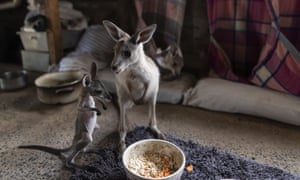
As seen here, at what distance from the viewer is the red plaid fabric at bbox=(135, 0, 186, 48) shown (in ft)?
7.25

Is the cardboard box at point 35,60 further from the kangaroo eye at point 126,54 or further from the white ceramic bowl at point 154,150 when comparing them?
the white ceramic bowl at point 154,150

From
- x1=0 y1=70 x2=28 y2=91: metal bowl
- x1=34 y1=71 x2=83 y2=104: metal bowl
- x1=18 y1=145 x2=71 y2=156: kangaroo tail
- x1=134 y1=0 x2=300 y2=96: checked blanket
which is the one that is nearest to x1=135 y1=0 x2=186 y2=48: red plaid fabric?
x1=134 y1=0 x2=300 y2=96: checked blanket

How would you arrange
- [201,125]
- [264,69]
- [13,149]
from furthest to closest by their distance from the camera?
[264,69], [201,125], [13,149]

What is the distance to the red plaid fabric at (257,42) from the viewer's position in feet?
5.91

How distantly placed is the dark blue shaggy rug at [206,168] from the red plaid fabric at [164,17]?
41.2 inches

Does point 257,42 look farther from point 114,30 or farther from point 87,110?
point 87,110

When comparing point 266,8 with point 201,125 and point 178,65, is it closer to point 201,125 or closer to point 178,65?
point 178,65

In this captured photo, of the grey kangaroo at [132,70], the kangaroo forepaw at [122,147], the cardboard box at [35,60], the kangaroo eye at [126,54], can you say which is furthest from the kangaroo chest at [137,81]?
the cardboard box at [35,60]

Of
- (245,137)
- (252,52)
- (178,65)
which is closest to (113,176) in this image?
(245,137)

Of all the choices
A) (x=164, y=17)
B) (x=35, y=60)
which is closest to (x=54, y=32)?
(x=35, y=60)

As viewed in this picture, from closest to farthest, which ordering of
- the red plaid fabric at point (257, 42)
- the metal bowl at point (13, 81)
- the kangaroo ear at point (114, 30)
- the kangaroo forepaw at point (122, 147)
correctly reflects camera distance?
1. the kangaroo ear at point (114, 30)
2. the kangaroo forepaw at point (122, 147)
3. the red plaid fabric at point (257, 42)
4. the metal bowl at point (13, 81)

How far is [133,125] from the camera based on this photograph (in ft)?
5.80

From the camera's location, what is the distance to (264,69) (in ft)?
6.37

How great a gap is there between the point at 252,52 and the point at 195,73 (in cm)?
53
